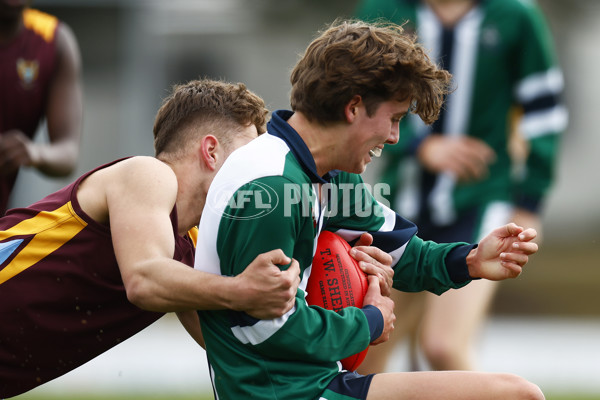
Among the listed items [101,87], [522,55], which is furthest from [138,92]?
[522,55]

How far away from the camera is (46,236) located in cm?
366

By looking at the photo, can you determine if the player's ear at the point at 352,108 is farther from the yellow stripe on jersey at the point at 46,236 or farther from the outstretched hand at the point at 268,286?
the yellow stripe on jersey at the point at 46,236

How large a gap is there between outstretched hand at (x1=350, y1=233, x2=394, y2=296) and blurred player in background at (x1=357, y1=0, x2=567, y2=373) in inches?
74.8

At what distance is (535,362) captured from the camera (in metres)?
8.44

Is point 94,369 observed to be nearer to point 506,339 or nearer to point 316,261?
point 506,339

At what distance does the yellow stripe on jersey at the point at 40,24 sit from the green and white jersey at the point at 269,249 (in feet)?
8.63

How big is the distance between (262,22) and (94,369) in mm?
13384

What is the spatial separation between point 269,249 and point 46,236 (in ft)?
3.23

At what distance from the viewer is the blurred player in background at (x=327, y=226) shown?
126 inches

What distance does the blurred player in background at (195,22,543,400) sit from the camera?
3.20 metres

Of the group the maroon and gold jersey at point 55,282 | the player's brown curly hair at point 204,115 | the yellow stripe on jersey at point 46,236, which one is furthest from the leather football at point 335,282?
the yellow stripe on jersey at point 46,236

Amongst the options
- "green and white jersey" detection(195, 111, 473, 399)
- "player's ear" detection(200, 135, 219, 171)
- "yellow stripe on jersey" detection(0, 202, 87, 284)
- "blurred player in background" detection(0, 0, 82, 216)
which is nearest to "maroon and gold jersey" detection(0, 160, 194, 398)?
"yellow stripe on jersey" detection(0, 202, 87, 284)

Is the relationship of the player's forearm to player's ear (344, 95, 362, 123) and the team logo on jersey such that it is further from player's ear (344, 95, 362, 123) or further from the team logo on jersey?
the team logo on jersey

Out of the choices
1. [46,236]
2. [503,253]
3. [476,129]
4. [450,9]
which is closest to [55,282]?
[46,236]
